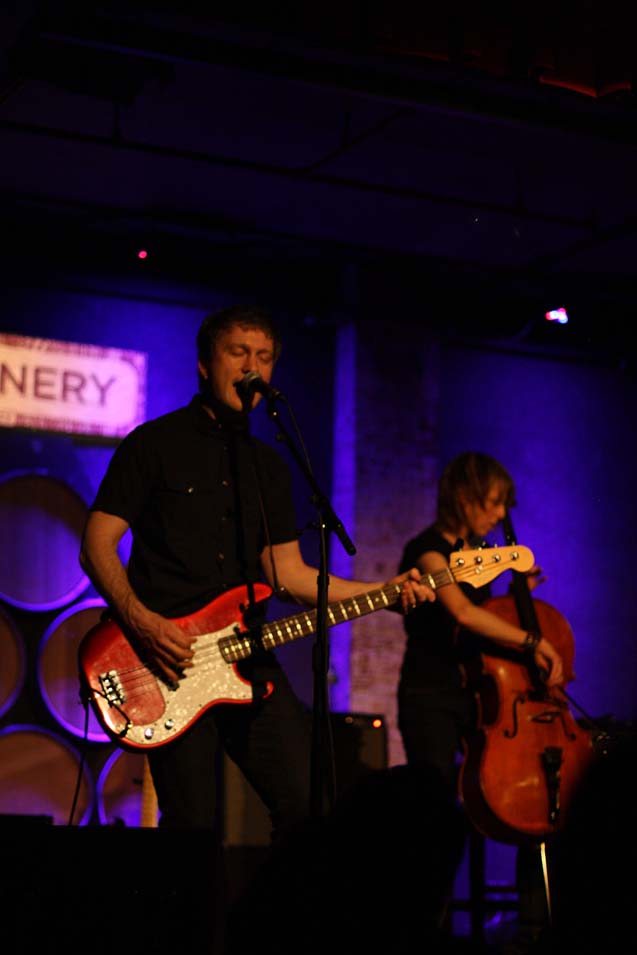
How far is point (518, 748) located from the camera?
573 centimetres

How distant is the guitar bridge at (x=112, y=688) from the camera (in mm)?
4273

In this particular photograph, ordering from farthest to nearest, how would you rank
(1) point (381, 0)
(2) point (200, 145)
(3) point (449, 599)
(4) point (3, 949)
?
(2) point (200, 145) < (3) point (449, 599) < (1) point (381, 0) < (4) point (3, 949)

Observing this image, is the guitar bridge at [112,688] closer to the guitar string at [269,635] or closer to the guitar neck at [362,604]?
the guitar string at [269,635]

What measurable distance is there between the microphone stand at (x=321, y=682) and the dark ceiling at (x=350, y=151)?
198 centimetres

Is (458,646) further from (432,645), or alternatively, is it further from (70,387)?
(70,387)

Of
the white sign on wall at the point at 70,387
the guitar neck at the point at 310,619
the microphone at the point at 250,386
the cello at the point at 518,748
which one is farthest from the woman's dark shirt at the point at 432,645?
the white sign on wall at the point at 70,387

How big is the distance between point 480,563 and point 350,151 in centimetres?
278

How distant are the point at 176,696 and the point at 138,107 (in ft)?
10.9

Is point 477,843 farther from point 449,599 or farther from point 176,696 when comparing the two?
point 176,696

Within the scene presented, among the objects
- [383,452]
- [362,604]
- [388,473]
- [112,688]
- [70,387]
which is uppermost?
[70,387]

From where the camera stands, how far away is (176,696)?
4.28 m

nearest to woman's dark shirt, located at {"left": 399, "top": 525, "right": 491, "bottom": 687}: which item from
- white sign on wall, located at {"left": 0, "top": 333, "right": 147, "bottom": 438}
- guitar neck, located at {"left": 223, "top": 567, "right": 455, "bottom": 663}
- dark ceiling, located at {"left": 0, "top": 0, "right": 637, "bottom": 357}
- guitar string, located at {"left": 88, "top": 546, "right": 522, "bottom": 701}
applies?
guitar string, located at {"left": 88, "top": 546, "right": 522, "bottom": 701}

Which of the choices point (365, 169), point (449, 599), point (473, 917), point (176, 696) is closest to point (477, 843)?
point (473, 917)

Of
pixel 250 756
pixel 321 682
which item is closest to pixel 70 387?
pixel 250 756
